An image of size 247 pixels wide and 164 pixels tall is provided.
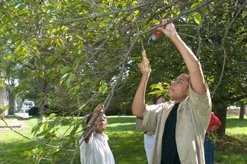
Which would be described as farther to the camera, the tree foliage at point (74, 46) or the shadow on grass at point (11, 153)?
the shadow on grass at point (11, 153)

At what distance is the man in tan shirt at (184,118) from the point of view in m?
3.10

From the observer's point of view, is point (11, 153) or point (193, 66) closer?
point (193, 66)

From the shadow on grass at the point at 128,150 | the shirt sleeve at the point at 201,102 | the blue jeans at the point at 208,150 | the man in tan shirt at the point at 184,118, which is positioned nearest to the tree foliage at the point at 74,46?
the man in tan shirt at the point at 184,118

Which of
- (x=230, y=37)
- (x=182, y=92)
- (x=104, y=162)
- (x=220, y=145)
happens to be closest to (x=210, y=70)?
(x=230, y=37)

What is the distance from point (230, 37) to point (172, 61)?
167cm

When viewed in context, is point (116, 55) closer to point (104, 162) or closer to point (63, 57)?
point (63, 57)

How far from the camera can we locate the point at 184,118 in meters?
3.23

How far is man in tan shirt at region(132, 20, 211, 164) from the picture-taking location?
3.10 metres

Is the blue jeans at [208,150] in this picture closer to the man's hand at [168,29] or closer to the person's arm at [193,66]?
the person's arm at [193,66]

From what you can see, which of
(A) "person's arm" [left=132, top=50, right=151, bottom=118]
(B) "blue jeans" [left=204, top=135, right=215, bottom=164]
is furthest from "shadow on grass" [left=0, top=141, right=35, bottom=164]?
(A) "person's arm" [left=132, top=50, right=151, bottom=118]

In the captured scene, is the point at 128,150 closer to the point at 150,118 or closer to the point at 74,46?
the point at 74,46

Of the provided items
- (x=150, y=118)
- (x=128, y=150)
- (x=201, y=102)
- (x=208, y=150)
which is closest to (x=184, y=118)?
(x=201, y=102)

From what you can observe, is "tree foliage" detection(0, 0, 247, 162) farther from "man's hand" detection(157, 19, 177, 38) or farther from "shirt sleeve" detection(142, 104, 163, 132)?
"shirt sleeve" detection(142, 104, 163, 132)

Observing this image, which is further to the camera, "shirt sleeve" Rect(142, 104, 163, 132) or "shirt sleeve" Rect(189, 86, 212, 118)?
"shirt sleeve" Rect(142, 104, 163, 132)
